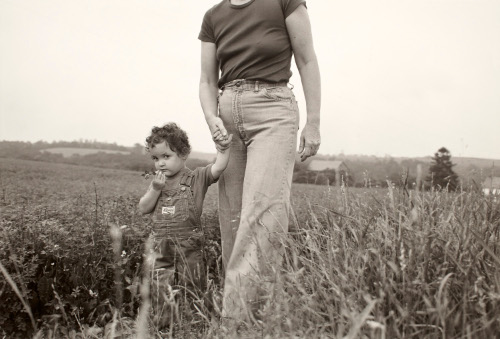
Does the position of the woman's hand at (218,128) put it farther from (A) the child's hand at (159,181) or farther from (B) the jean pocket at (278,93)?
(A) the child's hand at (159,181)

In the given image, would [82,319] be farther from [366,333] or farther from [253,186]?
[366,333]

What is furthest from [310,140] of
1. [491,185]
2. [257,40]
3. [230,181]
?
[491,185]

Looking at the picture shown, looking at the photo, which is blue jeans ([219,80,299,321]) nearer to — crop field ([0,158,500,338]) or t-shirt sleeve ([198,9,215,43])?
crop field ([0,158,500,338])

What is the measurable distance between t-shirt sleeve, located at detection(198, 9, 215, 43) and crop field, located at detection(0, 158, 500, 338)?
136 cm

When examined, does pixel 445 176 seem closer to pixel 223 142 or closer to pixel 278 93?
pixel 278 93

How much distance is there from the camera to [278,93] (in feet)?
10.7

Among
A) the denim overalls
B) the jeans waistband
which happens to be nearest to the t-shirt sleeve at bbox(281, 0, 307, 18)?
the jeans waistband

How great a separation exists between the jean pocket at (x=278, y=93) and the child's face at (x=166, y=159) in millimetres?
1115

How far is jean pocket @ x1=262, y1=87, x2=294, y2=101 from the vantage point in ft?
10.6

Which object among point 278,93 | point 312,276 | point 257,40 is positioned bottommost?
point 312,276

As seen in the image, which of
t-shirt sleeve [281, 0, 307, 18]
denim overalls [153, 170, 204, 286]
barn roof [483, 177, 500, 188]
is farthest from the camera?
barn roof [483, 177, 500, 188]

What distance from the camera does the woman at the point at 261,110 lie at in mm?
3123

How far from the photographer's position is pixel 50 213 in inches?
190

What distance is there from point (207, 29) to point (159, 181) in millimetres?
1123
